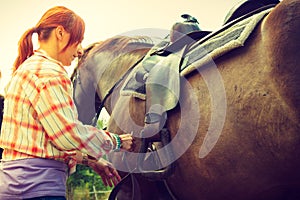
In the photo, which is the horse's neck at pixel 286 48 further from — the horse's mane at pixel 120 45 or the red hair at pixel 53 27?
the horse's mane at pixel 120 45

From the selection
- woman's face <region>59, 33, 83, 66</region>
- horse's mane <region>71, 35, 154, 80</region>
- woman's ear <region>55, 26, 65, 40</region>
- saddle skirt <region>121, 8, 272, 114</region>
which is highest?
woman's ear <region>55, 26, 65, 40</region>

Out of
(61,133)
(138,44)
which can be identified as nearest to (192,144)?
(61,133)

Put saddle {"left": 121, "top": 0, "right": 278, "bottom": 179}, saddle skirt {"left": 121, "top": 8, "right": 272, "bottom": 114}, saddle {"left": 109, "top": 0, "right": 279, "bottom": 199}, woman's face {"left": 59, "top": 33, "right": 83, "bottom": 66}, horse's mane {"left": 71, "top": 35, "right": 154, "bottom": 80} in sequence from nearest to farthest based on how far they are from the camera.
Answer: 1. woman's face {"left": 59, "top": 33, "right": 83, "bottom": 66}
2. saddle skirt {"left": 121, "top": 8, "right": 272, "bottom": 114}
3. saddle {"left": 121, "top": 0, "right": 278, "bottom": 179}
4. saddle {"left": 109, "top": 0, "right": 279, "bottom": 199}
5. horse's mane {"left": 71, "top": 35, "right": 154, "bottom": 80}

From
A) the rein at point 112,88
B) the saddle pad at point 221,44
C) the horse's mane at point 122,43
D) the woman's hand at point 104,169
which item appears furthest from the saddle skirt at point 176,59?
the horse's mane at point 122,43

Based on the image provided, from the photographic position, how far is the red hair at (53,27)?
201 cm

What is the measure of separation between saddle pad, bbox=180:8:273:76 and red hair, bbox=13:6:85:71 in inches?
32.4

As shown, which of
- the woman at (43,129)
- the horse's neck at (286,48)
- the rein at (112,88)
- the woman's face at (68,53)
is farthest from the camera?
the rein at (112,88)

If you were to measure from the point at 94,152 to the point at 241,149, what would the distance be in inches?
32.4

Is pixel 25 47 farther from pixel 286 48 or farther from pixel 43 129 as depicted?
pixel 286 48

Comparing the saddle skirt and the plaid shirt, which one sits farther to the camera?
the saddle skirt

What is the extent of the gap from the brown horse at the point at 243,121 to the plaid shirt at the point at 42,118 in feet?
2.59

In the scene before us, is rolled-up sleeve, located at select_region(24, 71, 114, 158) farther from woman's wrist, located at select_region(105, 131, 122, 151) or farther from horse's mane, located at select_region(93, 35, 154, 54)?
A: horse's mane, located at select_region(93, 35, 154, 54)

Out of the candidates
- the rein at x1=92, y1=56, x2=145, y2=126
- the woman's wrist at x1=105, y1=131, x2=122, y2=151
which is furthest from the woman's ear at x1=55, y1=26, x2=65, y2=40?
the rein at x1=92, y1=56, x2=145, y2=126

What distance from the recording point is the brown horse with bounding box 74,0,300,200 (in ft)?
6.58
